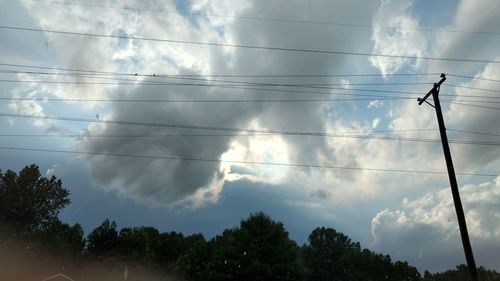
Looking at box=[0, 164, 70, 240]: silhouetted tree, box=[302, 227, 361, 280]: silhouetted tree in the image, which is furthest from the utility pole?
box=[302, 227, 361, 280]: silhouetted tree

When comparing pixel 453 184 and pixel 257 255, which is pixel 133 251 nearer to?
pixel 257 255

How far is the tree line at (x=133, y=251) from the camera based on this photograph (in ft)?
211

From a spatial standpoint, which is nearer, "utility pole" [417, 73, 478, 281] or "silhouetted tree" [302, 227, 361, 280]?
"utility pole" [417, 73, 478, 281]

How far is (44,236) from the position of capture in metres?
76.5

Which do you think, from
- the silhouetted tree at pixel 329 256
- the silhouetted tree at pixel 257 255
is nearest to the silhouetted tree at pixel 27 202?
the silhouetted tree at pixel 257 255

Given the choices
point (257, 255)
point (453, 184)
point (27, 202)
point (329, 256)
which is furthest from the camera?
point (329, 256)

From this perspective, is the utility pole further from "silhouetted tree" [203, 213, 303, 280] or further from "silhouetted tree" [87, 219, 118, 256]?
"silhouetted tree" [87, 219, 118, 256]

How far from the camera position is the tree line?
211ft

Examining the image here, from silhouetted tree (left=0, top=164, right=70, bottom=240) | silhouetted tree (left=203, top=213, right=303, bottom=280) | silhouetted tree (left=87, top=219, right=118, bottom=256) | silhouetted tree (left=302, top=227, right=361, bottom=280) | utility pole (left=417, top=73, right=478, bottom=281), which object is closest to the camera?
utility pole (left=417, top=73, right=478, bottom=281)

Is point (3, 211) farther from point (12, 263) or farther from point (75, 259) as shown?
point (75, 259)

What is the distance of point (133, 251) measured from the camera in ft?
291

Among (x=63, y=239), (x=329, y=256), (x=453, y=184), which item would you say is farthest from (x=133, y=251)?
(x=453, y=184)

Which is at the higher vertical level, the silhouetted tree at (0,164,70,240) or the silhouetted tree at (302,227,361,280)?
the silhouetted tree at (0,164,70,240)

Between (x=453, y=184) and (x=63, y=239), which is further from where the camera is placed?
(x=63, y=239)
